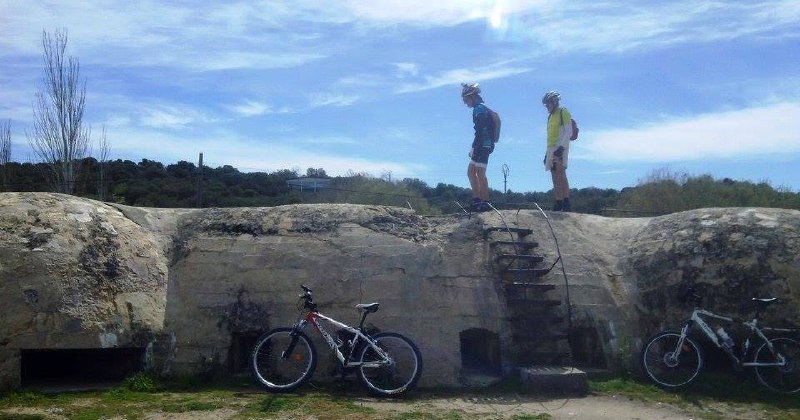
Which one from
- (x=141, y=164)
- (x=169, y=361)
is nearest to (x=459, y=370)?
(x=169, y=361)

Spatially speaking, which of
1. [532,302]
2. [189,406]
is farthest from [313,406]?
[532,302]

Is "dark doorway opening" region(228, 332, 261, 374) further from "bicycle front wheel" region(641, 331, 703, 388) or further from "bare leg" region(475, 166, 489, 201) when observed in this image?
"bicycle front wheel" region(641, 331, 703, 388)

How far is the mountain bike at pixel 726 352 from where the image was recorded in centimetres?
1005

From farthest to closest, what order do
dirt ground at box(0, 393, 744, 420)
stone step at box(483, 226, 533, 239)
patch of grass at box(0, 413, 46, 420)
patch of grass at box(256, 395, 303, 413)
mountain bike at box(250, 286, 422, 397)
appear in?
stone step at box(483, 226, 533, 239)
mountain bike at box(250, 286, 422, 397)
patch of grass at box(256, 395, 303, 413)
dirt ground at box(0, 393, 744, 420)
patch of grass at box(0, 413, 46, 420)

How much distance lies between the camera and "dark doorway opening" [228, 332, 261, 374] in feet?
33.1

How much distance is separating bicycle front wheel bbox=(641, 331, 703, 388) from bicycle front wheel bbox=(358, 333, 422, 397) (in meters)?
3.15

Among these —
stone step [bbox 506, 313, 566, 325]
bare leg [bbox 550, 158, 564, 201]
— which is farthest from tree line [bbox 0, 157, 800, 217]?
stone step [bbox 506, 313, 566, 325]

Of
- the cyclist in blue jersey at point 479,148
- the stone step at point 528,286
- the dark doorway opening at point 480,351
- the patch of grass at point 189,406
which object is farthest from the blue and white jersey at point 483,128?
the patch of grass at point 189,406

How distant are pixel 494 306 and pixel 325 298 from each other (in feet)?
7.52

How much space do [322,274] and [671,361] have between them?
4703 mm

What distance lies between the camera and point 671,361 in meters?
10.2

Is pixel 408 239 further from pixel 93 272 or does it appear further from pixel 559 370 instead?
pixel 93 272

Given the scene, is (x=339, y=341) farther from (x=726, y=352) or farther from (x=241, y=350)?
(x=726, y=352)

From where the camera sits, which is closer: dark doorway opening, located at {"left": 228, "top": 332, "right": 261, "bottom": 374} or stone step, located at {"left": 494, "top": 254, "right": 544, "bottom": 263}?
dark doorway opening, located at {"left": 228, "top": 332, "right": 261, "bottom": 374}
